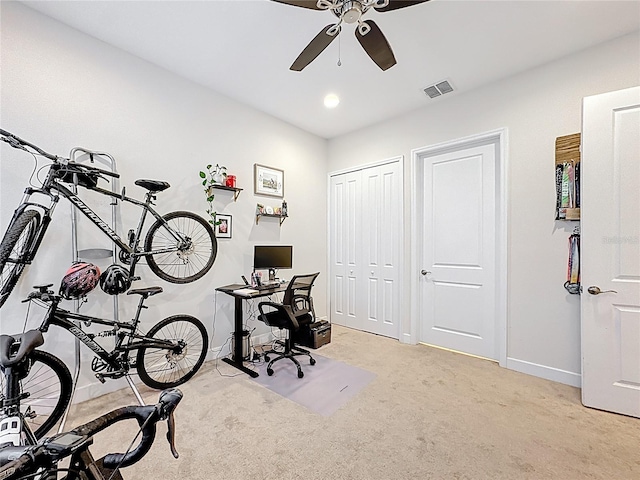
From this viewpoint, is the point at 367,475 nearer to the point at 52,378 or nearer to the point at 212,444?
the point at 212,444

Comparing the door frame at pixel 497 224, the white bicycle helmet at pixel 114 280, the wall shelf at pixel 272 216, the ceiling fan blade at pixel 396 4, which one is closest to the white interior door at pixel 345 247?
the door frame at pixel 497 224

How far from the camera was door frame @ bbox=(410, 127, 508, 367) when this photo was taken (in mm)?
2955

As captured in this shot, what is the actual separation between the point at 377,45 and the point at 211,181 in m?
2.11

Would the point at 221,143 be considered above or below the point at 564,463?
above

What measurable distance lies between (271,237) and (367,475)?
2.77m

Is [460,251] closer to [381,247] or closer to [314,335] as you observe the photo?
[381,247]

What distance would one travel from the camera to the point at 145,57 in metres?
2.67

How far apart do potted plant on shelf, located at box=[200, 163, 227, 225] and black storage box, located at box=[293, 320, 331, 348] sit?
1.58m

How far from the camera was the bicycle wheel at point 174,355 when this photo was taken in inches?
97.7

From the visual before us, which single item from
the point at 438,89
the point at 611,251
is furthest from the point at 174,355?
the point at 438,89

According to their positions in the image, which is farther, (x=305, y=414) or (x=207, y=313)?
(x=207, y=313)

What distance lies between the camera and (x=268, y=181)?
3768 mm

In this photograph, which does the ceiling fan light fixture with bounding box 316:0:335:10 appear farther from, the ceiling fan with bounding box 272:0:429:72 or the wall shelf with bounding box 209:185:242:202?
the wall shelf with bounding box 209:185:242:202

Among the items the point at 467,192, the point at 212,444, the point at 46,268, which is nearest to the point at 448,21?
the point at 467,192
